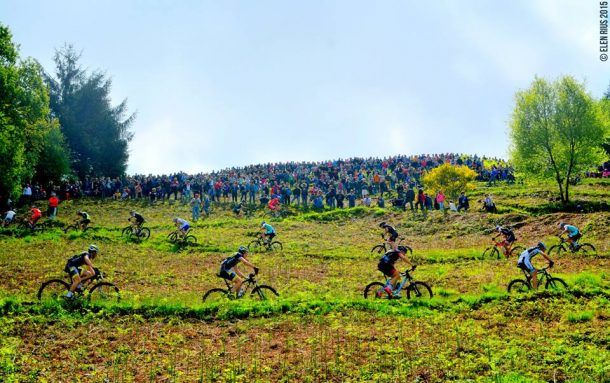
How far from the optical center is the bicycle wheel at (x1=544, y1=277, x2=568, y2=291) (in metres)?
16.4

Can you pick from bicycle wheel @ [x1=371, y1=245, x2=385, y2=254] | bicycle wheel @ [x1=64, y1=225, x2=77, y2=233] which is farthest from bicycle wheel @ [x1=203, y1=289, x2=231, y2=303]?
bicycle wheel @ [x1=64, y1=225, x2=77, y2=233]

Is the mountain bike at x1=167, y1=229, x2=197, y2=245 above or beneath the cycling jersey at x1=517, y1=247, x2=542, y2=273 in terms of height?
above

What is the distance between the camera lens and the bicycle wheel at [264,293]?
16.6 metres

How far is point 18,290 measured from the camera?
17547mm

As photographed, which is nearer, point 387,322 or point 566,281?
point 387,322

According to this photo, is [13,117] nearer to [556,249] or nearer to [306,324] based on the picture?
[306,324]

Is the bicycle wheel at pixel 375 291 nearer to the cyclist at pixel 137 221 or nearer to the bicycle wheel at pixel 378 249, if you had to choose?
the bicycle wheel at pixel 378 249

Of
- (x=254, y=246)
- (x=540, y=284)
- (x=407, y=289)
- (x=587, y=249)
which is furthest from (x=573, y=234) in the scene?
(x=254, y=246)

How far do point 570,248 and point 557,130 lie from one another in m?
23.6

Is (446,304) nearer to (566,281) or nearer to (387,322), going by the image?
(387,322)

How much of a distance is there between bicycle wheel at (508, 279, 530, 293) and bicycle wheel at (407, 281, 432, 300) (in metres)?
2.70

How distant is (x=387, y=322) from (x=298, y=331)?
2.56 meters

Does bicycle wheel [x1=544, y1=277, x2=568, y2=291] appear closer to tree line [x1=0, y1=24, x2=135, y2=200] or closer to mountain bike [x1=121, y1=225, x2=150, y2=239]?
mountain bike [x1=121, y1=225, x2=150, y2=239]

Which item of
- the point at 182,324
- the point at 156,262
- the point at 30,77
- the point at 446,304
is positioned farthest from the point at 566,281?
the point at 30,77
